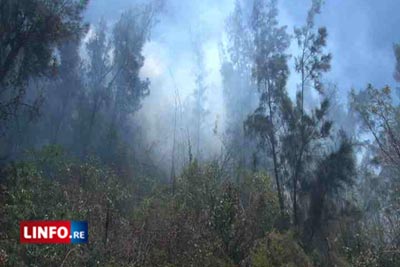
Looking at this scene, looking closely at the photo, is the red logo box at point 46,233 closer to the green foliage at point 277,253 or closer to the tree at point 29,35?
the green foliage at point 277,253

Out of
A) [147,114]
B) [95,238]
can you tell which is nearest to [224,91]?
[147,114]

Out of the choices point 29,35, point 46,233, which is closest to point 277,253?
point 46,233

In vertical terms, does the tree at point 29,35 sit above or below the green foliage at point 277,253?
above

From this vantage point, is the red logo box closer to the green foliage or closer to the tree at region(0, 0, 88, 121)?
the green foliage

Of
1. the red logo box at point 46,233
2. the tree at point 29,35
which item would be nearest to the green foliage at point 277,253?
the red logo box at point 46,233

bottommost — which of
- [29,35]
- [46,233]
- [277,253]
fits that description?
[277,253]

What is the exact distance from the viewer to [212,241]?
50.5ft

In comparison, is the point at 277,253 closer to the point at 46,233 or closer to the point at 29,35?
the point at 46,233

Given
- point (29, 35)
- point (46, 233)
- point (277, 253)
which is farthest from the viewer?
point (29, 35)

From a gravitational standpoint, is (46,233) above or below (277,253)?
above

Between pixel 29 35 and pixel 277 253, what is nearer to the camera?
pixel 277 253

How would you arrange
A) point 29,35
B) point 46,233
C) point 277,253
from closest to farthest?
point 46,233
point 277,253
point 29,35

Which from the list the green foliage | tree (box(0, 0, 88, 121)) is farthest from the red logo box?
tree (box(0, 0, 88, 121))

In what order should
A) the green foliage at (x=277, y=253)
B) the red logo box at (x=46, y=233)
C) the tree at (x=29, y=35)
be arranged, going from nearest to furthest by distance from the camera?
the red logo box at (x=46, y=233), the green foliage at (x=277, y=253), the tree at (x=29, y=35)
